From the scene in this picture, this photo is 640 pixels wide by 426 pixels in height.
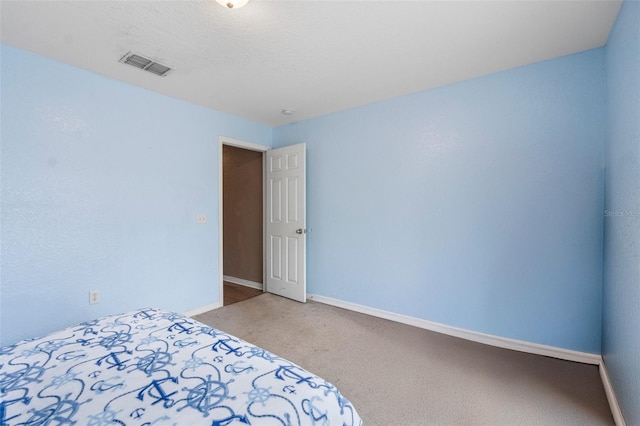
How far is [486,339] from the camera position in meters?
2.44

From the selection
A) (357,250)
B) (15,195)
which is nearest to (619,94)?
(357,250)

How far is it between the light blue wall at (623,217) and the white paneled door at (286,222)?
2.75 meters

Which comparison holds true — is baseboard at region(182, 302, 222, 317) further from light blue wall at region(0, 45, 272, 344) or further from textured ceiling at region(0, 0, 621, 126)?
textured ceiling at region(0, 0, 621, 126)

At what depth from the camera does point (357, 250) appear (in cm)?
325

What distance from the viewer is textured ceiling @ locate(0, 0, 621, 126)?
5.37 feet

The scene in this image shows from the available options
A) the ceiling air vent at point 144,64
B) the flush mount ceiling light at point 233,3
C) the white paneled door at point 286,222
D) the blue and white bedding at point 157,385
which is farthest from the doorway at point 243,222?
the blue and white bedding at point 157,385

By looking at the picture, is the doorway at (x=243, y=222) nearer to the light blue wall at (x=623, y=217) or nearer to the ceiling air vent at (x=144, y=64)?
the ceiling air vent at (x=144, y=64)

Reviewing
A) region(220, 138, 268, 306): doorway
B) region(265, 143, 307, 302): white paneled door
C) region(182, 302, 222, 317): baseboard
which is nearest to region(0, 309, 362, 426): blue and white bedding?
region(182, 302, 222, 317): baseboard

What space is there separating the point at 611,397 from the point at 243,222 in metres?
4.34

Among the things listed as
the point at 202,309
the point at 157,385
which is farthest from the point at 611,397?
the point at 202,309

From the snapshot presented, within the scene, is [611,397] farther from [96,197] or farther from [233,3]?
[96,197]

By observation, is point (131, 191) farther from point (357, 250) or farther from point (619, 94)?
point (619, 94)

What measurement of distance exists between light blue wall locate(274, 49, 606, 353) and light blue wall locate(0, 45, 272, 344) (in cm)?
171

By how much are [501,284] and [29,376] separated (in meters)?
2.99
